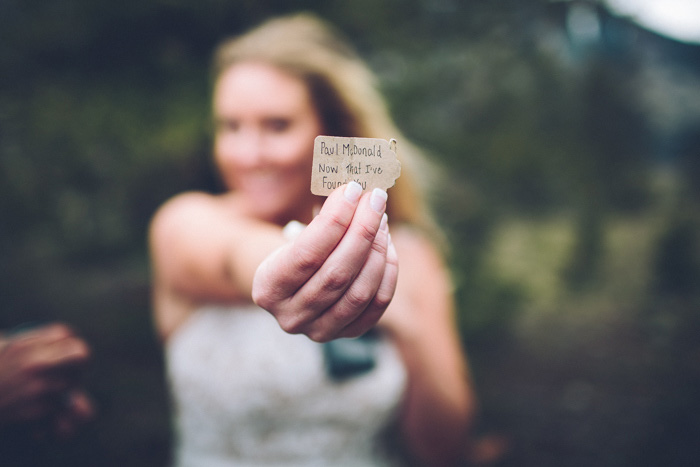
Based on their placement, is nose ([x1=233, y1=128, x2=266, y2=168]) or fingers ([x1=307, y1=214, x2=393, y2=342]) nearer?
fingers ([x1=307, y1=214, x2=393, y2=342])

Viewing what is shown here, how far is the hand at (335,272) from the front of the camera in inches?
23.1

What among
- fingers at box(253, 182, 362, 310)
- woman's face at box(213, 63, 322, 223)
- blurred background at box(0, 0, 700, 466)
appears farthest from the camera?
blurred background at box(0, 0, 700, 466)

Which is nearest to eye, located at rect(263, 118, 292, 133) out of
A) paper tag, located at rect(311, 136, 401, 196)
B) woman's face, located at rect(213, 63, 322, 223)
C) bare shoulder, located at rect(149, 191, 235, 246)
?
woman's face, located at rect(213, 63, 322, 223)

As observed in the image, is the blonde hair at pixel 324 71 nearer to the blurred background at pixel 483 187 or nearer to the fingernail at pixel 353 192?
the blurred background at pixel 483 187

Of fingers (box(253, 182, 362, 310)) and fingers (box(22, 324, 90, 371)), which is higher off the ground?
fingers (box(253, 182, 362, 310))

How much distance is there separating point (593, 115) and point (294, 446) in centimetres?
259

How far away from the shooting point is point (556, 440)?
8.40 ft

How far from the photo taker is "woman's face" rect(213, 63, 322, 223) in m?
1.06

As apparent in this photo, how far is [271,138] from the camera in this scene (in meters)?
1.09

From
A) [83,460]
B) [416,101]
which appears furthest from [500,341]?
[83,460]

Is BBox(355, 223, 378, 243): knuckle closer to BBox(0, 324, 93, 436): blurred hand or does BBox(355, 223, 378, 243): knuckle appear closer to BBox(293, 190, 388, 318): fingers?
BBox(293, 190, 388, 318): fingers

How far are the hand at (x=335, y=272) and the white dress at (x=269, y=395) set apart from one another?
2.86 feet

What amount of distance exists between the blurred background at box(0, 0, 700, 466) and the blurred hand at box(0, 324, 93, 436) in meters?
0.38

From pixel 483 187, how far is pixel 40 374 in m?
2.33
